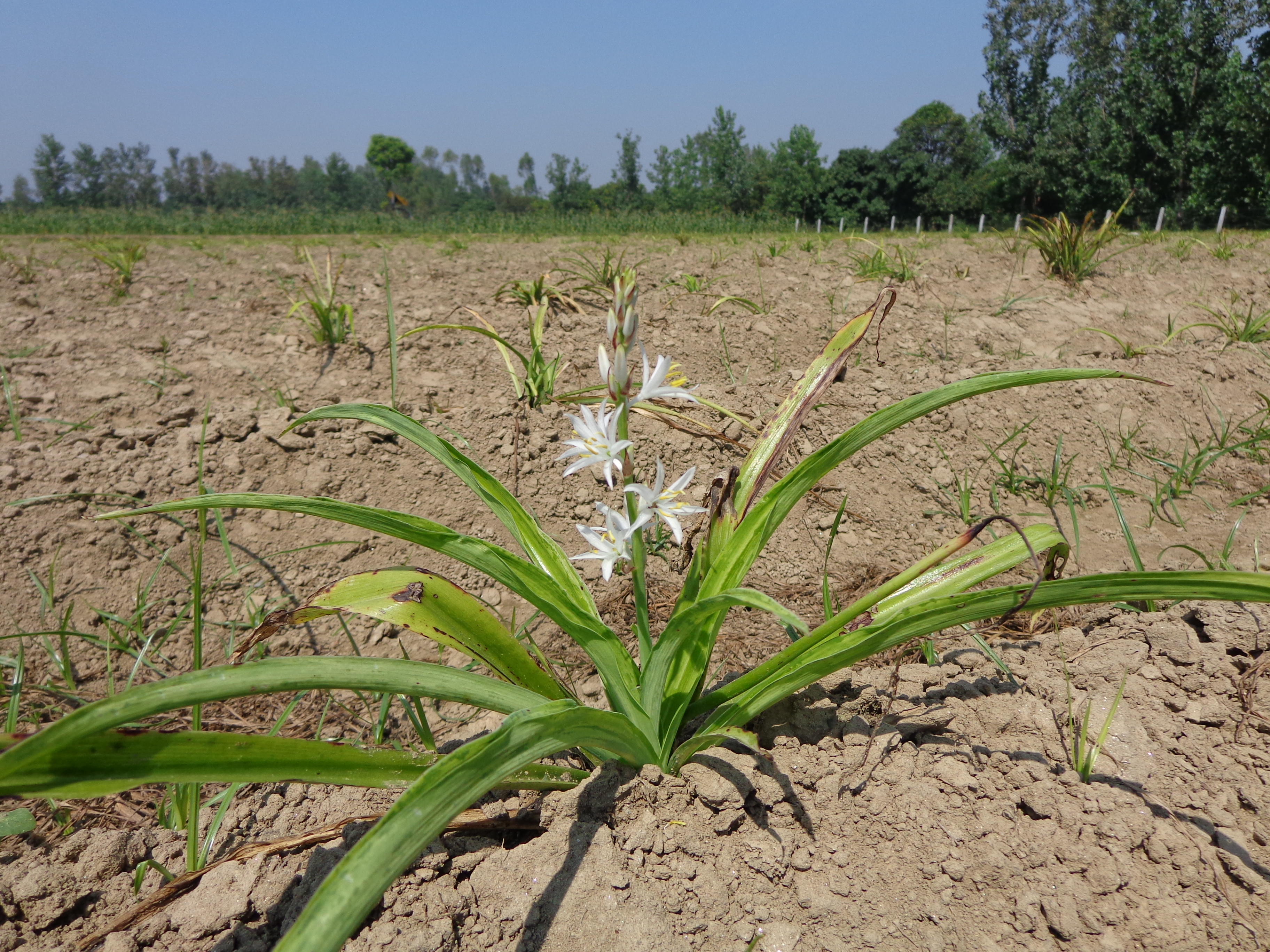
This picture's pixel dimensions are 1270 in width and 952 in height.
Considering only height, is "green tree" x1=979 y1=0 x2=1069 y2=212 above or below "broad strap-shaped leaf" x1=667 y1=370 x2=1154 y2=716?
above

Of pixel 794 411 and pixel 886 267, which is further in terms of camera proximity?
pixel 886 267

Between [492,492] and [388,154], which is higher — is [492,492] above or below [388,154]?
below

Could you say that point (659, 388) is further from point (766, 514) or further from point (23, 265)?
point (23, 265)

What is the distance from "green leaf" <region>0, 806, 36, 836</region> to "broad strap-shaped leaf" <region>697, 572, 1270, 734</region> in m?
1.58

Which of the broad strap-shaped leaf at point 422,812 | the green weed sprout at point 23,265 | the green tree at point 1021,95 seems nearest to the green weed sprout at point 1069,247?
the broad strap-shaped leaf at point 422,812

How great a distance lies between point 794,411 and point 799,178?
2244 inches

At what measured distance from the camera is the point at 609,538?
1.36 m

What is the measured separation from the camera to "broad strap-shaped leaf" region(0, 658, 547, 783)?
80 centimetres

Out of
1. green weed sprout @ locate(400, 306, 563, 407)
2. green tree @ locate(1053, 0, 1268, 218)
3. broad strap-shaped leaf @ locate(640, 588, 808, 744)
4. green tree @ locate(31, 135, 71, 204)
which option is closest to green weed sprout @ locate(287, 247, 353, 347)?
green weed sprout @ locate(400, 306, 563, 407)

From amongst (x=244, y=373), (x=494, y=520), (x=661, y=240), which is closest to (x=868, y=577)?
(x=494, y=520)

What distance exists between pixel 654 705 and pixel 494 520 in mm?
1322

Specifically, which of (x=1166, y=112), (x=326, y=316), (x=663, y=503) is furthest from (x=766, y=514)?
(x=1166, y=112)

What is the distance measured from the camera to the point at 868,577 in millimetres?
2352

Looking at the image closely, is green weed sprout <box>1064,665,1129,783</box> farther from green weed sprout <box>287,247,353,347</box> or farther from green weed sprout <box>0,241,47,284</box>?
green weed sprout <box>0,241,47,284</box>
